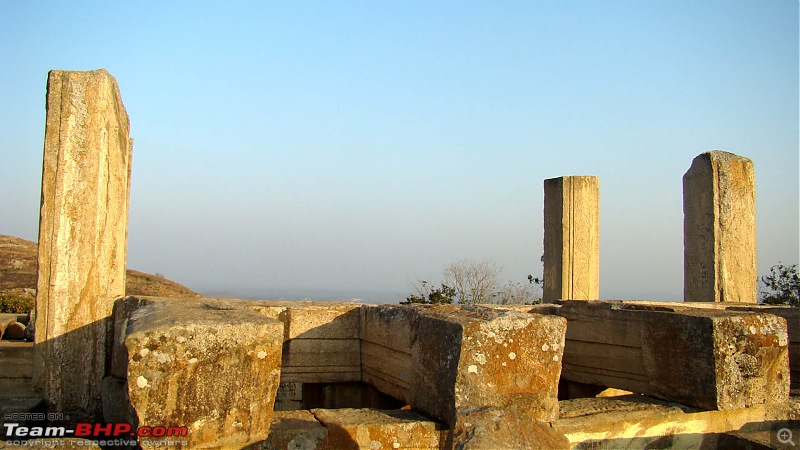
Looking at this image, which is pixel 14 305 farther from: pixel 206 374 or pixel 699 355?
pixel 699 355

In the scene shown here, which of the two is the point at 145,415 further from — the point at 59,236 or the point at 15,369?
the point at 15,369

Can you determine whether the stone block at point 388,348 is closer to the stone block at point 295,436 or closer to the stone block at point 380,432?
the stone block at point 380,432

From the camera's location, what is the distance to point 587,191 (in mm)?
10469

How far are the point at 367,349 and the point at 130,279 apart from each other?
33.6 ft

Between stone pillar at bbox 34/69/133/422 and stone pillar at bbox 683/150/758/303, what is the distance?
7645 millimetres

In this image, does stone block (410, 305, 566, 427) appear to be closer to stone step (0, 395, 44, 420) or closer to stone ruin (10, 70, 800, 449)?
stone ruin (10, 70, 800, 449)

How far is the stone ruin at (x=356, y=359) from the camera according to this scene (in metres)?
3.80

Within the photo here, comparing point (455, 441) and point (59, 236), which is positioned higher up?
point (59, 236)

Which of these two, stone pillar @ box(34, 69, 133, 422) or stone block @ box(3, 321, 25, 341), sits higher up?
stone pillar @ box(34, 69, 133, 422)

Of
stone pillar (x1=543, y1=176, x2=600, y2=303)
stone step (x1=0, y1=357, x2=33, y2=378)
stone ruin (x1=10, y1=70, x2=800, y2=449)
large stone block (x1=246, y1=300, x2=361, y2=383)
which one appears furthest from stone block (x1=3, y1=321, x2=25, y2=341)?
stone pillar (x1=543, y1=176, x2=600, y2=303)

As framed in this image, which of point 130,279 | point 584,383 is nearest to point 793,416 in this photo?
point 584,383

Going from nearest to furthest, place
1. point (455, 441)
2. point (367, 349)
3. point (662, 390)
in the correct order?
point (455, 441)
point (662, 390)
point (367, 349)

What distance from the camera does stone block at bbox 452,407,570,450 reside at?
338 centimetres

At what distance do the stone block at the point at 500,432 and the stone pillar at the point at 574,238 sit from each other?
701 centimetres
